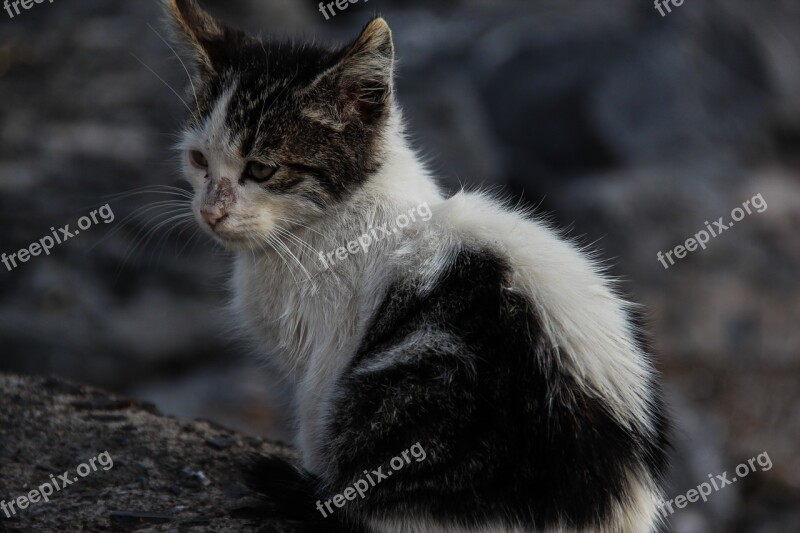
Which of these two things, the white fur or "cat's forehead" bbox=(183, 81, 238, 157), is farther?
"cat's forehead" bbox=(183, 81, 238, 157)

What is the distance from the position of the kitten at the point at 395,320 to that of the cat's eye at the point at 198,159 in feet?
0.04

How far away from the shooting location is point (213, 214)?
3.55 metres

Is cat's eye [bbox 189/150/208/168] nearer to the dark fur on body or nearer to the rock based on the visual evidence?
the dark fur on body

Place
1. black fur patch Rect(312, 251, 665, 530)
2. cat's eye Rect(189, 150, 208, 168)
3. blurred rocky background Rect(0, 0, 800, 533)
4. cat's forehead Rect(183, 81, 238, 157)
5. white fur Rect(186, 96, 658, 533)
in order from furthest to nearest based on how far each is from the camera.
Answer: blurred rocky background Rect(0, 0, 800, 533)
cat's eye Rect(189, 150, 208, 168)
cat's forehead Rect(183, 81, 238, 157)
white fur Rect(186, 96, 658, 533)
black fur patch Rect(312, 251, 665, 530)

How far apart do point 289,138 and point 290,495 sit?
1377 mm

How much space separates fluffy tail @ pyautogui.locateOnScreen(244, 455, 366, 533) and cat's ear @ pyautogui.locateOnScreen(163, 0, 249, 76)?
1.64m

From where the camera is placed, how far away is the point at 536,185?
929 cm

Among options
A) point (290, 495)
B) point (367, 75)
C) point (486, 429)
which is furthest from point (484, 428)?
point (367, 75)

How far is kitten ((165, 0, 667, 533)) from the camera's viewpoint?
10.2ft

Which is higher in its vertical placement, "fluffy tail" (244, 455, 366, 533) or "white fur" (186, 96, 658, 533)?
"white fur" (186, 96, 658, 533)

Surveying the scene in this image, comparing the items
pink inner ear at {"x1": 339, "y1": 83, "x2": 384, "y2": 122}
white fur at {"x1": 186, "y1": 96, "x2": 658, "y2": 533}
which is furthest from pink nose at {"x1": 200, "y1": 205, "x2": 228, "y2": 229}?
pink inner ear at {"x1": 339, "y1": 83, "x2": 384, "y2": 122}

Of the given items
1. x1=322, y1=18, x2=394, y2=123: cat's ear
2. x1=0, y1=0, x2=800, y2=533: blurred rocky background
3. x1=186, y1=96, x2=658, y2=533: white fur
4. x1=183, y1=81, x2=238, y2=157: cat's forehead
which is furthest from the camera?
x1=0, y1=0, x2=800, y2=533: blurred rocky background

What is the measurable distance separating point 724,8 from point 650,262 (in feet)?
10.8

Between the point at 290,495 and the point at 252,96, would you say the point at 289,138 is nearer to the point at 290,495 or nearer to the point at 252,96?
the point at 252,96
